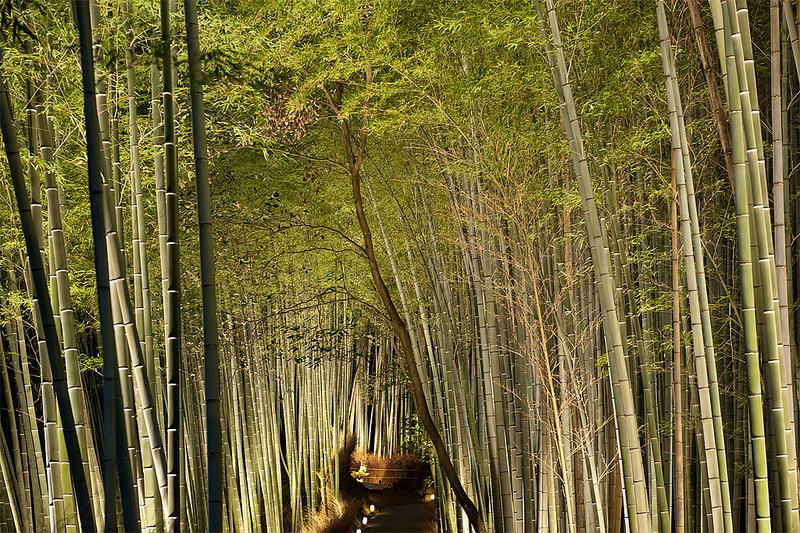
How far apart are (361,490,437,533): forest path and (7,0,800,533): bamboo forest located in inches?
80.1

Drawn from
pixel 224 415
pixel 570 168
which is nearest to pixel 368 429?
pixel 224 415

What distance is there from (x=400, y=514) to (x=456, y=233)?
6.37 metres

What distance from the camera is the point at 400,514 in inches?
430

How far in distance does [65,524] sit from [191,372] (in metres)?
4.38

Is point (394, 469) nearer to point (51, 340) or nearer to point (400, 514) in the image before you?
point (400, 514)

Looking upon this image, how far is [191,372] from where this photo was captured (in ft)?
24.5

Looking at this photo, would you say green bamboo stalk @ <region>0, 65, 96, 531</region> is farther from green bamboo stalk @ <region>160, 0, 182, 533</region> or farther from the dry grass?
the dry grass

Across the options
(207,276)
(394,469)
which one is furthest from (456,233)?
(394,469)

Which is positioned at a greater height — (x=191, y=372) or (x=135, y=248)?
(x=135, y=248)

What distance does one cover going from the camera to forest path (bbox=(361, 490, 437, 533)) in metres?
9.87

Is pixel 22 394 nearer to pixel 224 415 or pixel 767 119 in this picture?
pixel 224 415

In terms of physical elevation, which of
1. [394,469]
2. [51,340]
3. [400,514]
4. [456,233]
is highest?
[456,233]

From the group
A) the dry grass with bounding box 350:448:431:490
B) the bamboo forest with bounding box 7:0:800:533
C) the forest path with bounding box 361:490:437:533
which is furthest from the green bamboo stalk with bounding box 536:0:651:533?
the dry grass with bounding box 350:448:431:490

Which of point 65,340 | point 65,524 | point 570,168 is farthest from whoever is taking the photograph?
point 570,168
